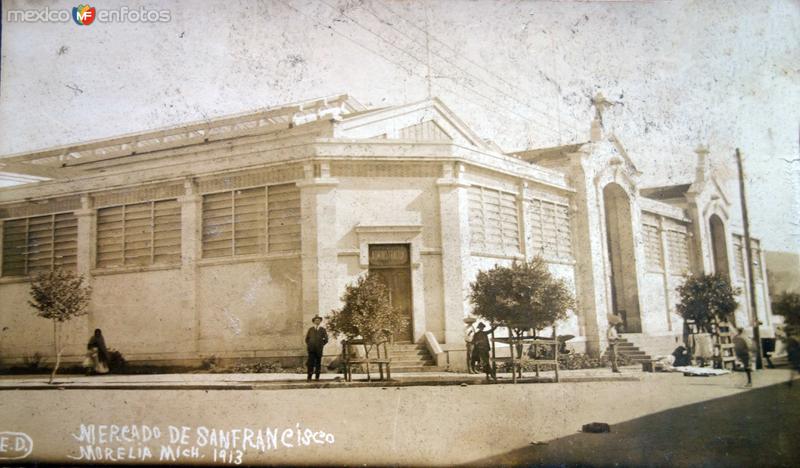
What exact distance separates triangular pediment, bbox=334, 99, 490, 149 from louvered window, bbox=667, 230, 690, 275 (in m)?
5.73

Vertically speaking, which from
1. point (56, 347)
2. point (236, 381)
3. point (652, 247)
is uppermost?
point (652, 247)

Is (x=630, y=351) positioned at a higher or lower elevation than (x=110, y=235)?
lower

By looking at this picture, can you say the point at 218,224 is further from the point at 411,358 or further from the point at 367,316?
the point at 411,358

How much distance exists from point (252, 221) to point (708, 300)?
10785 mm

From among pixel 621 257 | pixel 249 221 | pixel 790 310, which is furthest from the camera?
pixel 621 257

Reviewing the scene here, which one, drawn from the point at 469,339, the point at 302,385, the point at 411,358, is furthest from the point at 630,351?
the point at 302,385

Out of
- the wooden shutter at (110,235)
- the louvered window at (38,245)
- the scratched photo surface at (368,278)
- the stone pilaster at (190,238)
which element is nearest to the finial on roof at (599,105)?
the scratched photo surface at (368,278)

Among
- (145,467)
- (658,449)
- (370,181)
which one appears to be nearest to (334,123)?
(370,181)

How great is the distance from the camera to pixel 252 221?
13391 mm

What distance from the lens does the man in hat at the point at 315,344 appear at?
11516 millimetres

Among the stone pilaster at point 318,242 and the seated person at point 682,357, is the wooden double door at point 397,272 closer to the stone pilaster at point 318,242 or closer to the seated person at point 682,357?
the stone pilaster at point 318,242

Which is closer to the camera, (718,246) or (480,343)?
(480,343)

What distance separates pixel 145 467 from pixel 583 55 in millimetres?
9332

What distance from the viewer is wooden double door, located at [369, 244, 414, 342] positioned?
1373cm
